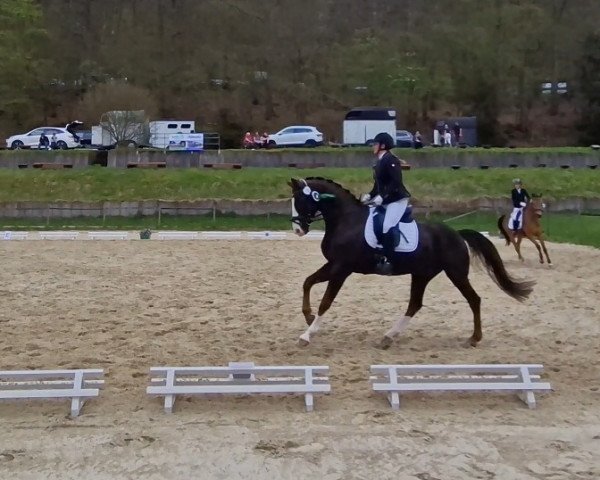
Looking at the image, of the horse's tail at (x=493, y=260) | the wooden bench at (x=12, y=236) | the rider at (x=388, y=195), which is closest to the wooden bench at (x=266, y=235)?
the wooden bench at (x=12, y=236)

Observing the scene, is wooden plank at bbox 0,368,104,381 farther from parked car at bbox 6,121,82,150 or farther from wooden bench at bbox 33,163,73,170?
parked car at bbox 6,121,82,150

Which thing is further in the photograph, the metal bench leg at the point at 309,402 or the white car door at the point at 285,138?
the white car door at the point at 285,138

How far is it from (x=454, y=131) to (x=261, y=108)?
54.4 ft

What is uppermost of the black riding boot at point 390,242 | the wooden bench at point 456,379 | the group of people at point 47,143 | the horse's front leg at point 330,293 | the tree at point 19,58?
the tree at point 19,58

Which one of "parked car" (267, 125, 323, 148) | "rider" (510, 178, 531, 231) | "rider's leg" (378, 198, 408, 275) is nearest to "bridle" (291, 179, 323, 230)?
"rider's leg" (378, 198, 408, 275)

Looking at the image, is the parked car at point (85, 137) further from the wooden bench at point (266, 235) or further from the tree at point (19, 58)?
the wooden bench at point (266, 235)

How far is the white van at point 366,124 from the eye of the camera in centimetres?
4212

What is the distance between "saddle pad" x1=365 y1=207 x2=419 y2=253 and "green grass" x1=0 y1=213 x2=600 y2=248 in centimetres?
1597

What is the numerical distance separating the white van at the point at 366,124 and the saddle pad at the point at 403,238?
33586mm

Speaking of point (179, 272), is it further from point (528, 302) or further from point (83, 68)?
point (83, 68)

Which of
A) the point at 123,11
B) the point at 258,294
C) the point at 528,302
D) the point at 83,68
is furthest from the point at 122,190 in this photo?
the point at 123,11

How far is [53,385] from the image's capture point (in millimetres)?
7258

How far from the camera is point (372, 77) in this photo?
5094cm

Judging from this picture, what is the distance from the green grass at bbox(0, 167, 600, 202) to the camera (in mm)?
29625
